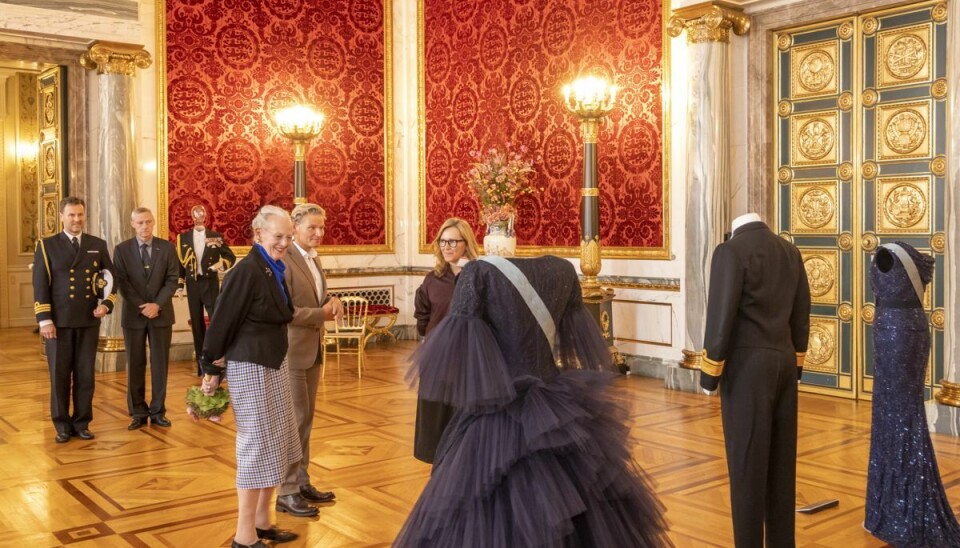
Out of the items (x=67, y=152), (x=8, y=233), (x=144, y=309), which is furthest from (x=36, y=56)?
(x=8, y=233)

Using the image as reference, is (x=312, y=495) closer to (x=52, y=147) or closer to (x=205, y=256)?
(x=205, y=256)

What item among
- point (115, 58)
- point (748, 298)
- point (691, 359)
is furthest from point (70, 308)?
point (691, 359)

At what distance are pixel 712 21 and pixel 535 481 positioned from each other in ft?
20.1

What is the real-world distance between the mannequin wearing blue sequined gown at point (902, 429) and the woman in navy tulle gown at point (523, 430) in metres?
1.63

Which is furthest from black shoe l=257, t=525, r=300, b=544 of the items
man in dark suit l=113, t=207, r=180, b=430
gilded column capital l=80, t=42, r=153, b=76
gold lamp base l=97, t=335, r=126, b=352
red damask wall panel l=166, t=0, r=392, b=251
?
gilded column capital l=80, t=42, r=153, b=76

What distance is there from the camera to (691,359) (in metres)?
8.46

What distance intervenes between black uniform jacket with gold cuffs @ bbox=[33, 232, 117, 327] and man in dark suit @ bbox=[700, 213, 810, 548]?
14.8 ft

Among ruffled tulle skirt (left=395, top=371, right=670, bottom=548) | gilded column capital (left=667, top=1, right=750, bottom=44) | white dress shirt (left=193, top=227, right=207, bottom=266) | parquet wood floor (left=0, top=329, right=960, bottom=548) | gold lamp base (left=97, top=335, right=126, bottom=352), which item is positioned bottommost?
parquet wood floor (left=0, top=329, right=960, bottom=548)

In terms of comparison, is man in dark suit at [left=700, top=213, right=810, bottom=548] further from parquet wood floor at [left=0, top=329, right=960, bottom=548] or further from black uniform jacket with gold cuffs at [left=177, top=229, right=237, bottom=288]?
black uniform jacket with gold cuffs at [left=177, top=229, right=237, bottom=288]

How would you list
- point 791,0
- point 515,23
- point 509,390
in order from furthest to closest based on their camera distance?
1. point 515,23
2. point 791,0
3. point 509,390

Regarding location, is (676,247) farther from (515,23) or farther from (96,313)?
(96,313)

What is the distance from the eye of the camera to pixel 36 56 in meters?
9.75

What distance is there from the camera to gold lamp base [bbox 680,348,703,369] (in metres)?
8.41

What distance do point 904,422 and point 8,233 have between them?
14.1 meters
